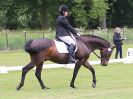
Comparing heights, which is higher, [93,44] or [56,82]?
[93,44]

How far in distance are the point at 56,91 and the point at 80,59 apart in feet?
5.36

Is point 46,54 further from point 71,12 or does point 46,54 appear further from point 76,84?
point 71,12

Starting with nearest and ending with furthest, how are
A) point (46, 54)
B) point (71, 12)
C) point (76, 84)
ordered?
point (46, 54)
point (76, 84)
point (71, 12)

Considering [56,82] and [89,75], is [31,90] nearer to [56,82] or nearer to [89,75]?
[56,82]

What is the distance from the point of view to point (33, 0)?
67.1 m

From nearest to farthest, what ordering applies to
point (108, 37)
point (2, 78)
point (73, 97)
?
point (73, 97) < point (2, 78) < point (108, 37)

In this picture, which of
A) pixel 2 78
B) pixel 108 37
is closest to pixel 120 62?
pixel 2 78

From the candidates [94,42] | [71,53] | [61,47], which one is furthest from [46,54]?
[94,42]

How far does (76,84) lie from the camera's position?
19234mm

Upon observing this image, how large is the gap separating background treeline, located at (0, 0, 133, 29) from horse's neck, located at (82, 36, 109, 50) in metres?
42.7

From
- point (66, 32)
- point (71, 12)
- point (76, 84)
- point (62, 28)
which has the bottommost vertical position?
point (71, 12)

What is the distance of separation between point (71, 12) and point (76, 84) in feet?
154

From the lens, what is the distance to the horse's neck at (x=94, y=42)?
727 inches

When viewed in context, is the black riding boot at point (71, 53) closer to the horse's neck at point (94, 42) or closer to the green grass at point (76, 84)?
the horse's neck at point (94, 42)
